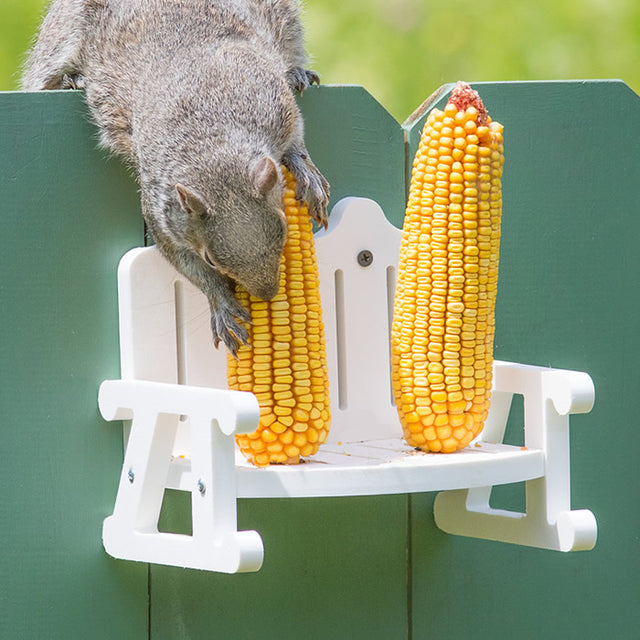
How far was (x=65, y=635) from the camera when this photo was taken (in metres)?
2.04

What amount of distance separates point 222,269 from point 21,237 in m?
0.32

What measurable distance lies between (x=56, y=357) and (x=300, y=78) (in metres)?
0.58

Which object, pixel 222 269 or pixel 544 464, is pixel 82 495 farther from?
pixel 544 464

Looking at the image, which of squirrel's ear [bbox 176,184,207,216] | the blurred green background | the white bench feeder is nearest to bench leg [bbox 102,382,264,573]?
the white bench feeder

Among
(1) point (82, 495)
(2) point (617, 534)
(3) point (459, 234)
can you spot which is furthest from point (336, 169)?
Result: (2) point (617, 534)

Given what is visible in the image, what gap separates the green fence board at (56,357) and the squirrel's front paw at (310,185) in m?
0.25

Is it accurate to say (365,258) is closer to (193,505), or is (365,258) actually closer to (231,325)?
(231,325)

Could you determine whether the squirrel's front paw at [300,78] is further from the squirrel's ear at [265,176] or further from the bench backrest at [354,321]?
the squirrel's ear at [265,176]

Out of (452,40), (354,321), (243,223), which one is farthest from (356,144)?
(452,40)

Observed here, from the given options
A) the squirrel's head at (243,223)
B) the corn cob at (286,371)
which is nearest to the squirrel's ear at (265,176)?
the squirrel's head at (243,223)

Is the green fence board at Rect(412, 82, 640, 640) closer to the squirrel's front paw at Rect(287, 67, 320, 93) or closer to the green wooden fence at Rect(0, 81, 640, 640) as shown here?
the green wooden fence at Rect(0, 81, 640, 640)

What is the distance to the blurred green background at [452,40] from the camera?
514 centimetres

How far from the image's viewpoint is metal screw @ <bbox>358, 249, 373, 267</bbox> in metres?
2.16

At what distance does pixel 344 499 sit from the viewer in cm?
219
